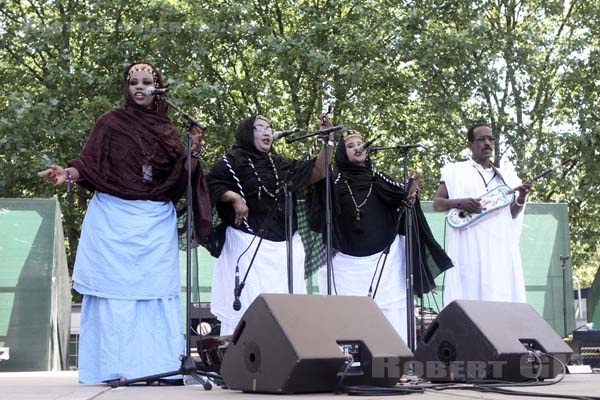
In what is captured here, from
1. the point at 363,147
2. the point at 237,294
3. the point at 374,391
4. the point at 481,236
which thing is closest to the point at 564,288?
the point at 481,236

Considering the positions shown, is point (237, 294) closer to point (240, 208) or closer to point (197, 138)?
point (240, 208)

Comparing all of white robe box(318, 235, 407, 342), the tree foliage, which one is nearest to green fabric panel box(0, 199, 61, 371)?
the tree foliage

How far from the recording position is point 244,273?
18.7 feet

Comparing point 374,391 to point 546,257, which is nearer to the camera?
point 374,391

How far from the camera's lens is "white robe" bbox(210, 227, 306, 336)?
5699 mm

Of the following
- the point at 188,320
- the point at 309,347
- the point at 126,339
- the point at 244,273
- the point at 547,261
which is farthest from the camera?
the point at 547,261

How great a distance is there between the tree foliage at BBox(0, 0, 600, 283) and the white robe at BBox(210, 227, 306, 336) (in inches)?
260

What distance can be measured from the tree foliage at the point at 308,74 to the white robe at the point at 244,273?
6616 millimetres

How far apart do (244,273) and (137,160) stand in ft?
3.19

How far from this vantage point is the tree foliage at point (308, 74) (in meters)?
13.0

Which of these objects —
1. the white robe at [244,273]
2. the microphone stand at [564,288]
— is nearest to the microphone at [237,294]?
the white robe at [244,273]

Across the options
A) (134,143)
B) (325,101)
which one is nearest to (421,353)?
(134,143)

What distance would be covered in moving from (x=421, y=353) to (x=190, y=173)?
1.57 metres

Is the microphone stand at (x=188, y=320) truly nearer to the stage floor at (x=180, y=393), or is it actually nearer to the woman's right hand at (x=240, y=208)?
the stage floor at (x=180, y=393)
